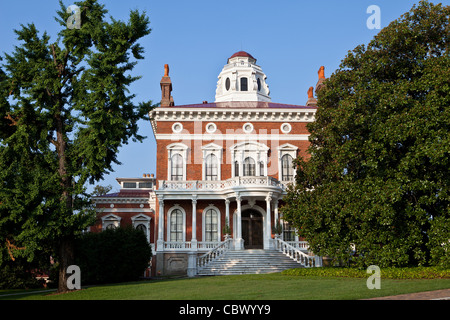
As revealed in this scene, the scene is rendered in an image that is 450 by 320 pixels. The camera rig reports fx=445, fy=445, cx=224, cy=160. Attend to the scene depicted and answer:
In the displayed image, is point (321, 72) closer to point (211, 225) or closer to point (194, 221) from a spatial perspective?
point (211, 225)

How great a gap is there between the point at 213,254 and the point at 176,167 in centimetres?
786

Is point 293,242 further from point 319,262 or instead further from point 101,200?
point 101,200

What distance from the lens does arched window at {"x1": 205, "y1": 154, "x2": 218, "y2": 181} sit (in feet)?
105

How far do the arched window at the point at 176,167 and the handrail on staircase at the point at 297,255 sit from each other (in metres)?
8.53

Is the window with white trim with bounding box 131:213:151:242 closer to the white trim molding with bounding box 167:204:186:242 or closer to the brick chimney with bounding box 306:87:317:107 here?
the white trim molding with bounding box 167:204:186:242

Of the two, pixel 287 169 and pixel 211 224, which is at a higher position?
pixel 287 169

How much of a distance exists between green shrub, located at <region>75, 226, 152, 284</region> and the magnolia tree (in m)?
8.69

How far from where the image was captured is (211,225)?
3125 cm

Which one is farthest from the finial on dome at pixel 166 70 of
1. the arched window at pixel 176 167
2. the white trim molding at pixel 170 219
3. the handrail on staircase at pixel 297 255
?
the handrail on staircase at pixel 297 255

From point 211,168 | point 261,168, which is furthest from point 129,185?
point 261,168

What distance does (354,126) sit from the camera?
19359 millimetres

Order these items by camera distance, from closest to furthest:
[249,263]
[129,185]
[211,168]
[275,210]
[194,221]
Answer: [249,263] → [275,210] → [194,221] → [211,168] → [129,185]

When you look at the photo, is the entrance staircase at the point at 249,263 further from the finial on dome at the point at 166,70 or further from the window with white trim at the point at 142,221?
the finial on dome at the point at 166,70

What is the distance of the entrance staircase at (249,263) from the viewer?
24688 millimetres
